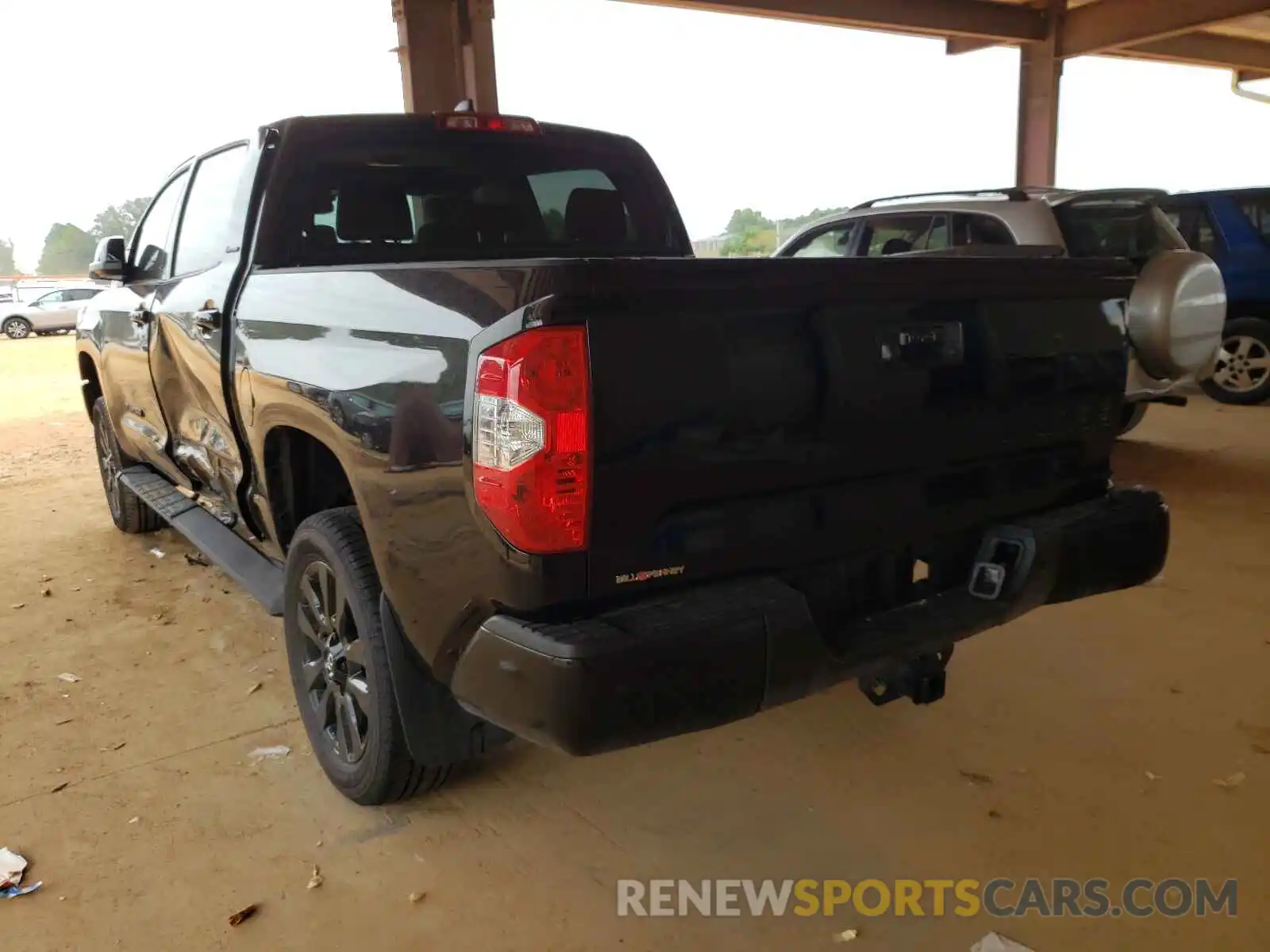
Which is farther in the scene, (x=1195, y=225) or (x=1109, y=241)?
(x=1195, y=225)

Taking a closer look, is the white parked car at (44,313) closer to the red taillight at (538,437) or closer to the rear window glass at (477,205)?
the rear window glass at (477,205)

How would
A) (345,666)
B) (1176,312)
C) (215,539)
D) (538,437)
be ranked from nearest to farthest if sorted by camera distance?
(538,437), (345,666), (215,539), (1176,312)

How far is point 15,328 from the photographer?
22.2m

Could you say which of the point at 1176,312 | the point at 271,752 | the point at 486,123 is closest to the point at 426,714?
the point at 271,752

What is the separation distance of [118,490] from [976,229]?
17.6 feet

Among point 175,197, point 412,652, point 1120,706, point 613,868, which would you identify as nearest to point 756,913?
point 613,868

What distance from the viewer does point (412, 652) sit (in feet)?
7.12

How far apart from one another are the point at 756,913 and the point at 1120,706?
1.52 m

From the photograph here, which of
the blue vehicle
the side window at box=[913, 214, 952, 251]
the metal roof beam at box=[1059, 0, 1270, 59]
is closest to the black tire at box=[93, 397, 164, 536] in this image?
the side window at box=[913, 214, 952, 251]

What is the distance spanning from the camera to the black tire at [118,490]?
16.8 feet

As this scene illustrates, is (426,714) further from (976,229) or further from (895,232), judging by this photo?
(895,232)

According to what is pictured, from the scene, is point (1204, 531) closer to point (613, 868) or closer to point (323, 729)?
point (613, 868)

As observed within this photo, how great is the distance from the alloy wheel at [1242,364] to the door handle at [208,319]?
7775 mm

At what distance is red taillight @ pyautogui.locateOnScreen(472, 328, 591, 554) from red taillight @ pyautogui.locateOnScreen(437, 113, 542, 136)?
1.83 m
